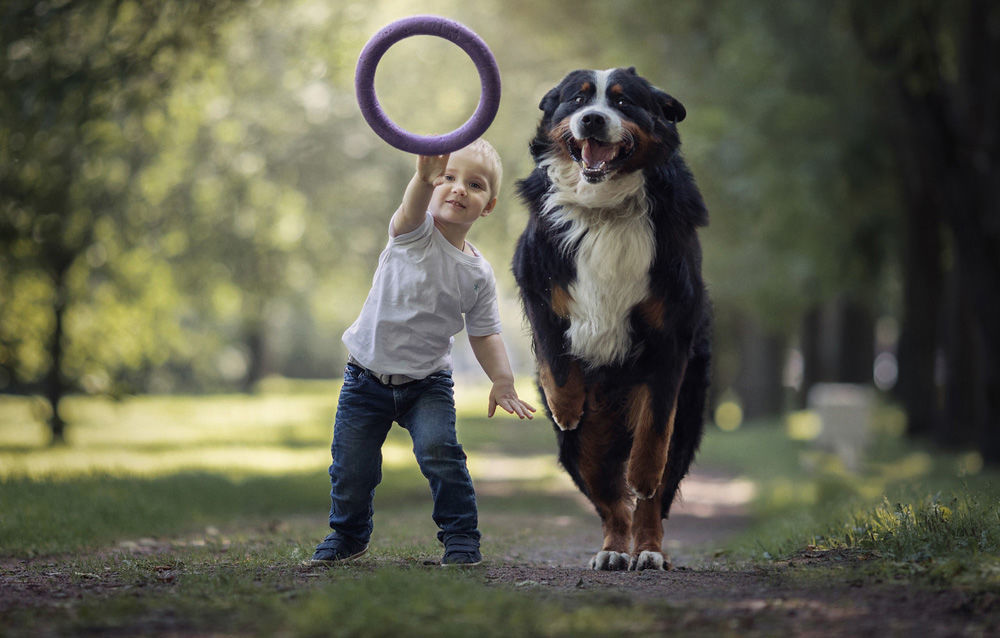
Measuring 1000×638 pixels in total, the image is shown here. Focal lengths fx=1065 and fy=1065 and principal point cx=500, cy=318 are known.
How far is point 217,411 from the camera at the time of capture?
25.0 m

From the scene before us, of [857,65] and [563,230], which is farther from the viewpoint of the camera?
[857,65]

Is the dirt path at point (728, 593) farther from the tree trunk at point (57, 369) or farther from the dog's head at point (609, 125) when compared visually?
the tree trunk at point (57, 369)

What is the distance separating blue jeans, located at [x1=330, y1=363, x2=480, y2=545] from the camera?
4.50 metres

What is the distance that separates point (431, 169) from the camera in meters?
4.35

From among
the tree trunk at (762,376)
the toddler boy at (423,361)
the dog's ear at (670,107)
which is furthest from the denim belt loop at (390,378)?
the tree trunk at (762,376)

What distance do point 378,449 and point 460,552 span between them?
57cm

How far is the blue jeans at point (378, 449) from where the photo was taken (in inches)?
177

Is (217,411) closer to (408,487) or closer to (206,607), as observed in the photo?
(408,487)

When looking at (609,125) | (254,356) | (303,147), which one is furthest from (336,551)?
(254,356)

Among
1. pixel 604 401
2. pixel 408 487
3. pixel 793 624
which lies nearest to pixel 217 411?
pixel 408 487

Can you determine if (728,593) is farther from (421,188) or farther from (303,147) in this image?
(303,147)

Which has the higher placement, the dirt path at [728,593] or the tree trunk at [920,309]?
the tree trunk at [920,309]

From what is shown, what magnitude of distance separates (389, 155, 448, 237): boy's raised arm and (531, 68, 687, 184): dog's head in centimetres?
59

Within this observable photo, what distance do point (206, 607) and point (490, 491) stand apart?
8.52 metres
